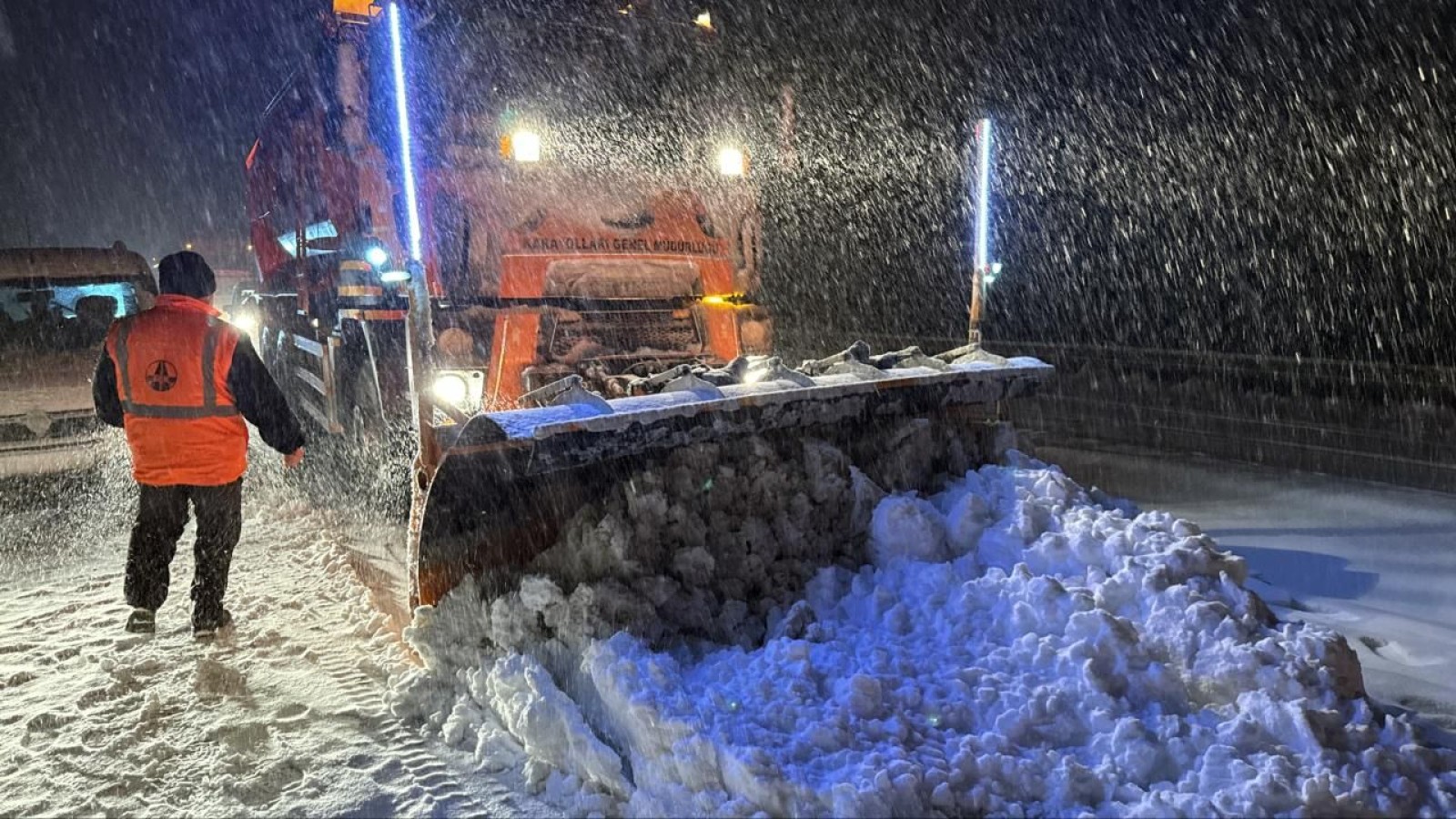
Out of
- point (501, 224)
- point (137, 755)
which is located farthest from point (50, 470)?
point (137, 755)

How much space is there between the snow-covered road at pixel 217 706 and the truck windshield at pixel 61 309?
2.16 metres

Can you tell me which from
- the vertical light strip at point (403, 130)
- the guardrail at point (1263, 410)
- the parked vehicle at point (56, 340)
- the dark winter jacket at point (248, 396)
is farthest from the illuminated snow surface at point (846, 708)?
the guardrail at point (1263, 410)

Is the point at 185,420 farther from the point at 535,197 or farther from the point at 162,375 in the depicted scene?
the point at 535,197

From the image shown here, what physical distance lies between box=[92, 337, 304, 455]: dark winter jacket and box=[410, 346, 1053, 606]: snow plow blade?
2.93 ft

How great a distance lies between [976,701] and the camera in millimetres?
2604

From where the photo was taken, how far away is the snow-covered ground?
345 cm

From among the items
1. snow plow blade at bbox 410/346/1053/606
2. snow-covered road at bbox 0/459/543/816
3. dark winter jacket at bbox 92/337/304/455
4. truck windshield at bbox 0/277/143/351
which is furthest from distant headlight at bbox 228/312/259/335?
snow plow blade at bbox 410/346/1053/606

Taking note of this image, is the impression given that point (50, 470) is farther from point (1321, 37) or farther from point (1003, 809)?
point (1321, 37)

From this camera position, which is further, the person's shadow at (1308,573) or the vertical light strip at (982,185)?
the vertical light strip at (982,185)

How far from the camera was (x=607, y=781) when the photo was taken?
8.39 ft

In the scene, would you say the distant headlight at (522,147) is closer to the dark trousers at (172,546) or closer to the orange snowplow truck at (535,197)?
the orange snowplow truck at (535,197)

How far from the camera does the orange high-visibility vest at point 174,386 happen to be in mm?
3734

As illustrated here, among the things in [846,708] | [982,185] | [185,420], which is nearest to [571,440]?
[846,708]

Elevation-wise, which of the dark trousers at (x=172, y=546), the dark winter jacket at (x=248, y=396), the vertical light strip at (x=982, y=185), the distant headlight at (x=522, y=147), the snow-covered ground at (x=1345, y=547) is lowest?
the snow-covered ground at (x=1345, y=547)
